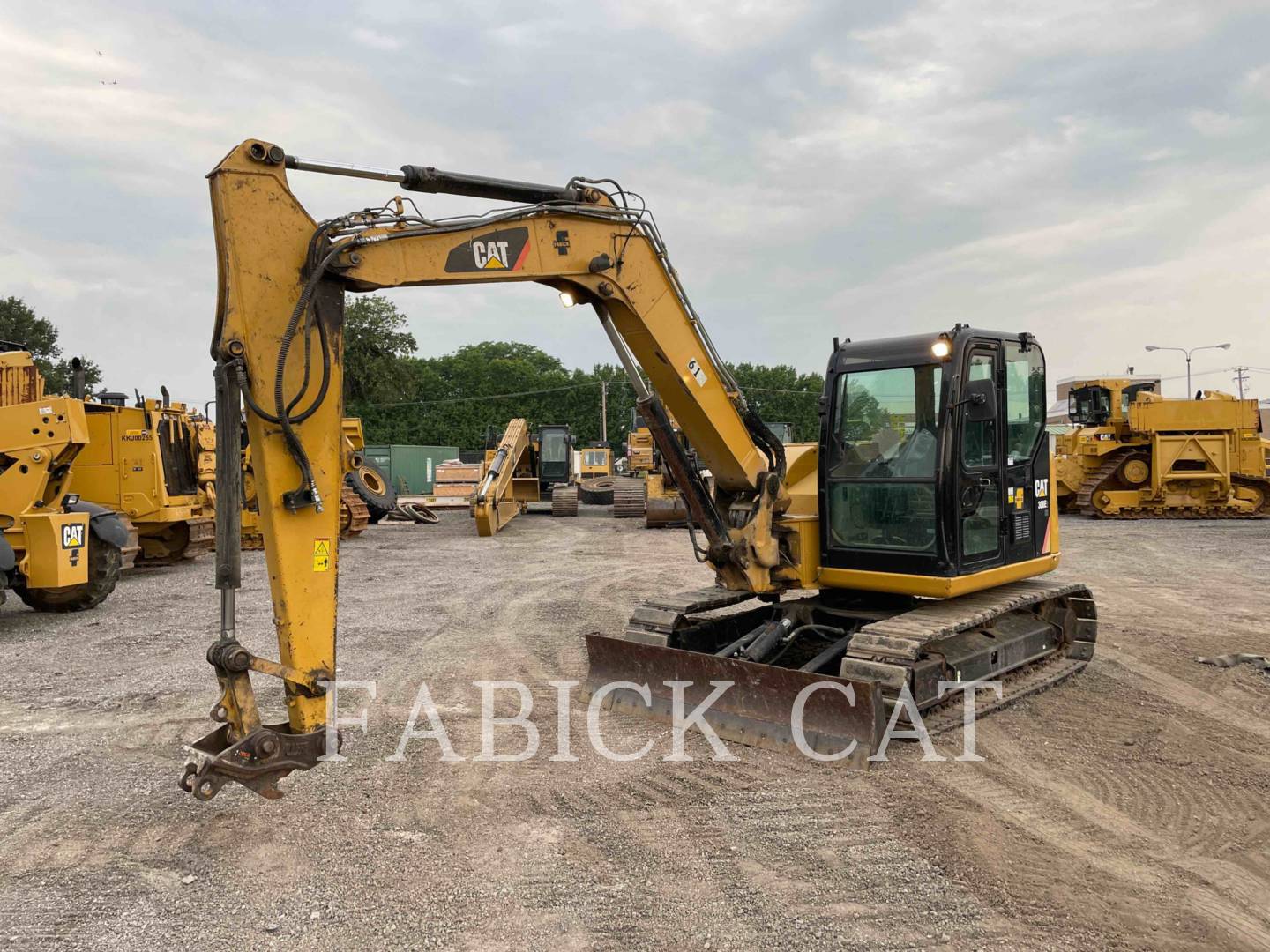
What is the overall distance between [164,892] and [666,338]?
399cm

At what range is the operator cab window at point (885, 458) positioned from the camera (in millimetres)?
6184

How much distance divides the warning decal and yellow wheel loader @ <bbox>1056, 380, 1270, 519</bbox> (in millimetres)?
20923

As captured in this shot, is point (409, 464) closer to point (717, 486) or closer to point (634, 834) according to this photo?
point (717, 486)

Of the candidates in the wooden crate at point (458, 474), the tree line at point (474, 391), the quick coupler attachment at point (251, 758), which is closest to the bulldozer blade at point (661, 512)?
the wooden crate at point (458, 474)

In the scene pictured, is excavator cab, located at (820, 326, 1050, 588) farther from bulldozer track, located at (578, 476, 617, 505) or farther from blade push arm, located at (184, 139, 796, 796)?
bulldozer track, located at (578, 476, 617, 505)

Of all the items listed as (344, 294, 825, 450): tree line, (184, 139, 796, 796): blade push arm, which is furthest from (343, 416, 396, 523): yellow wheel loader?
(344, 294, 825, 450): tree line

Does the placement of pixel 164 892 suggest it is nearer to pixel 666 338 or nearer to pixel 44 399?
pixel 666 338

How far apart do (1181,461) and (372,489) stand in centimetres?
1892

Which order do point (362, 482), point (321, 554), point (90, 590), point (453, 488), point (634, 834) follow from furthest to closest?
point (453, 488), point (362, 482), point (90, 590), point (634, 834), point (321, 554)

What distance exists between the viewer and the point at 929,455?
20.2ft

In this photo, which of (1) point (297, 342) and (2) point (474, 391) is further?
(2) point (474, 391)

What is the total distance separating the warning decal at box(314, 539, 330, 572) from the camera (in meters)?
4.18

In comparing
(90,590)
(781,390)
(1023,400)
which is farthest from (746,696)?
(781,390)

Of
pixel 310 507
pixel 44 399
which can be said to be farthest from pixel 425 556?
pixel 310 507
